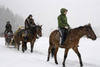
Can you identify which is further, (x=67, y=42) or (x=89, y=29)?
(x=67, y=42)

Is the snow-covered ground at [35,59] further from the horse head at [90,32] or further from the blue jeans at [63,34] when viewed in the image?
the horse head at [90,32]

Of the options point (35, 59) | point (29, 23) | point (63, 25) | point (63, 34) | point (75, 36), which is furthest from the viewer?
point (29, 23)

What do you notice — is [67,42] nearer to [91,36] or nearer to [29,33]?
[91,36]

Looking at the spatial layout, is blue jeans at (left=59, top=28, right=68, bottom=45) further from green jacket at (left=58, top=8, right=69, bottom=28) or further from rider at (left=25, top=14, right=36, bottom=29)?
rider at (left=25, top=14, right=36, bottom=29)

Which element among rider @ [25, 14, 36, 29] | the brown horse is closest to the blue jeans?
the brown horse

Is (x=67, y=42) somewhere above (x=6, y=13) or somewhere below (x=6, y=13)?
below

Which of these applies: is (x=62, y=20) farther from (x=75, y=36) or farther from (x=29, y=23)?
(x=29, y=23)

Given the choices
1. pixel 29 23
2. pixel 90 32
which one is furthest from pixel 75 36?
pixel 29 23

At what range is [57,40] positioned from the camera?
1130 cm

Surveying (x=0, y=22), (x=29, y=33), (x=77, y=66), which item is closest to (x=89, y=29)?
(x=77, y=66)

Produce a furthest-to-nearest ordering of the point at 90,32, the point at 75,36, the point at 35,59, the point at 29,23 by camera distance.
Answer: the point at 29,23, the point at 35,59, the point at 75,36, the point at 90,32

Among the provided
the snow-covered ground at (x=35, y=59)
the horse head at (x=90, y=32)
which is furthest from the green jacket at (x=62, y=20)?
the snow-covered ground at (x=35, y=59)

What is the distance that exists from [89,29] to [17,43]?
399 inches

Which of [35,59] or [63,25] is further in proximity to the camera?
[35,59]
